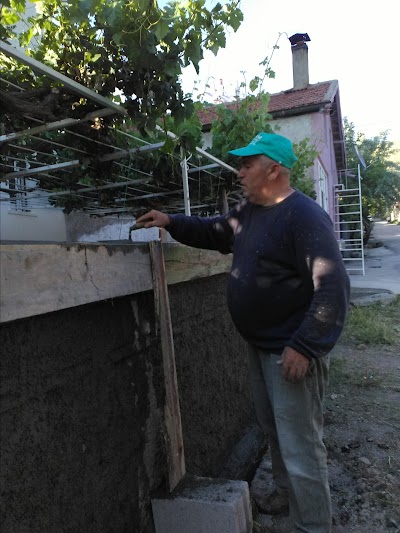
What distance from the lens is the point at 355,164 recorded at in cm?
2589

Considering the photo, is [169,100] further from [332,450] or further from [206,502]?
[332,450]

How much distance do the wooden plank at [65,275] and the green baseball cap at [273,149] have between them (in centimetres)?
69

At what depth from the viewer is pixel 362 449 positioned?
3.37 m

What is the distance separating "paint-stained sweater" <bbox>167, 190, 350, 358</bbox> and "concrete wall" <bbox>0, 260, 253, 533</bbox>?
514 mm

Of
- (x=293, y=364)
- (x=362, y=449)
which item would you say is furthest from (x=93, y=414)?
(x=362, y=449)

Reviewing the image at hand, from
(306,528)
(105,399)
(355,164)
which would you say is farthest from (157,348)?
(355,164)

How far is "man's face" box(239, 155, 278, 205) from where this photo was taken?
2111 mm

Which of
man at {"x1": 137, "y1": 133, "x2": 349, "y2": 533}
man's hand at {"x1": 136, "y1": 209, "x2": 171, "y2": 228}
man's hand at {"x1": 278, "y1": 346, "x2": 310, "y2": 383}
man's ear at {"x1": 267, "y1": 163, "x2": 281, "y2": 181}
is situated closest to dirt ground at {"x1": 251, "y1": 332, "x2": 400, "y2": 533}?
man at {"x1": 137, "y1": 133, "x2": 349, "y2": 533}

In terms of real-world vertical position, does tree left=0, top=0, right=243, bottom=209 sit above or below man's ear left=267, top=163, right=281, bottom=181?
above

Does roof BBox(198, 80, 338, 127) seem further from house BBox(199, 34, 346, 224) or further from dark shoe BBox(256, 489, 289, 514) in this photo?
dark shoe BBox(256, 489, 289, 514)

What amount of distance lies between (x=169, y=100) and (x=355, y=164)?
84.7 ft

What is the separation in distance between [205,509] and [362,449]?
Answer: 1.76 m

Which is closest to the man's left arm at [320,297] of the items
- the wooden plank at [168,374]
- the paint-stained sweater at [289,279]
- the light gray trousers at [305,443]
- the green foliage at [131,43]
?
the paint-stained sweater at [289,279]

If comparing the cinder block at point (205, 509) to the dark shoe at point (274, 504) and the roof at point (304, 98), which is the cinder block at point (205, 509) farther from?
the roof at point (304, 98)
